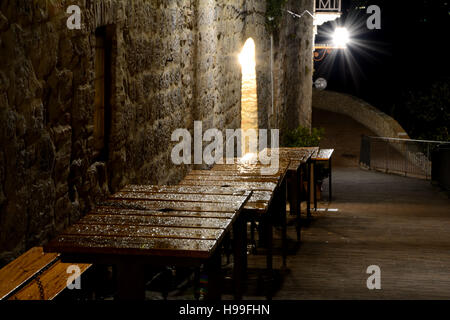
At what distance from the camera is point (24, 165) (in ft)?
10.4

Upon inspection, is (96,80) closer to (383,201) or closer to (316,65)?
(383,201)

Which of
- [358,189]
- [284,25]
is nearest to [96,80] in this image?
[284,25]

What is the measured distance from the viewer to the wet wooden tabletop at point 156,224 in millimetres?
2922

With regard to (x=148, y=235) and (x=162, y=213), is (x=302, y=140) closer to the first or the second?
(x=162, y=213)

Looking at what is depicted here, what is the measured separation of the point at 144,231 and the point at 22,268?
59 centimetres

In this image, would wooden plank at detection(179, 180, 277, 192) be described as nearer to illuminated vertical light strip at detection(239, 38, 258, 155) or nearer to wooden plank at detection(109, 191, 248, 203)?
wooden plank at detection(109, 191, 248, 203)

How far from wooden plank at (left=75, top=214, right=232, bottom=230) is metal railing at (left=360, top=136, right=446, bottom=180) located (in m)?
11.8

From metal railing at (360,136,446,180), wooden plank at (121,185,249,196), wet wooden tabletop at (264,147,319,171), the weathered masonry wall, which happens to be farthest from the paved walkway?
metal railing at (360,136,446,180)

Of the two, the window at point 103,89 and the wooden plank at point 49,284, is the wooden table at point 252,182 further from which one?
the wooden plank at point 49,284

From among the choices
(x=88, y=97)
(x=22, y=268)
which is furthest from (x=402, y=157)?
(x=22, y=268)

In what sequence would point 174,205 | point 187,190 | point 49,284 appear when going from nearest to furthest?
point 49,284
point 174,205
point 187,190

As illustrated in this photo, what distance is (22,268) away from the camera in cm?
304

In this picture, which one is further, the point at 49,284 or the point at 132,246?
the point at 49,284
